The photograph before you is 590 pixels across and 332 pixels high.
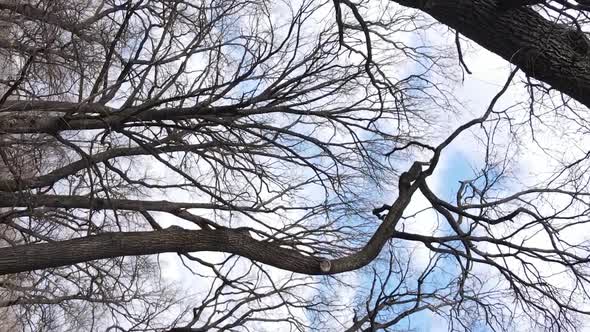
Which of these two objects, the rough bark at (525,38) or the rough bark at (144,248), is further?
the rough bark at (144,248)

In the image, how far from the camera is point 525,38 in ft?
17.0

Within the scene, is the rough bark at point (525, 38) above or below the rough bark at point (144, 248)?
above

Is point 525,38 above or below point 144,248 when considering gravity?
above

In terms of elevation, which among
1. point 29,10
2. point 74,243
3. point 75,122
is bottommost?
point 74,243

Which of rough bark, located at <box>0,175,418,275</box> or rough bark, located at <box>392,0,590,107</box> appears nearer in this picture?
rough bark, located at <box>392,0,590,107</box>

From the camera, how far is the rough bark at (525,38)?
16.9 feet

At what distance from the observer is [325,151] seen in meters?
7.52

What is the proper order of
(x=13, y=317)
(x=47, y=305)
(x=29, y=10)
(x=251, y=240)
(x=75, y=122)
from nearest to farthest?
(x=251, y=240) → (x=29, y=10) → (x=75, y=122) → (x=47, y=305) → (x=13, y=317)

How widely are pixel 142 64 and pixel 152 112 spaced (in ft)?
2.08

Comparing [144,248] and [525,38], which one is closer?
[525,38]

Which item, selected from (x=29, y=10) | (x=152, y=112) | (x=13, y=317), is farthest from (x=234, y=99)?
(x=13, y=317)

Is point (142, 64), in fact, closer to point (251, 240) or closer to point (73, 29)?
point (73, 29)

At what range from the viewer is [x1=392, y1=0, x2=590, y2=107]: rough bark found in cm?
516

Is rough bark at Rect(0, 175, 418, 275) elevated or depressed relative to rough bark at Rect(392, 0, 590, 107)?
depressed
